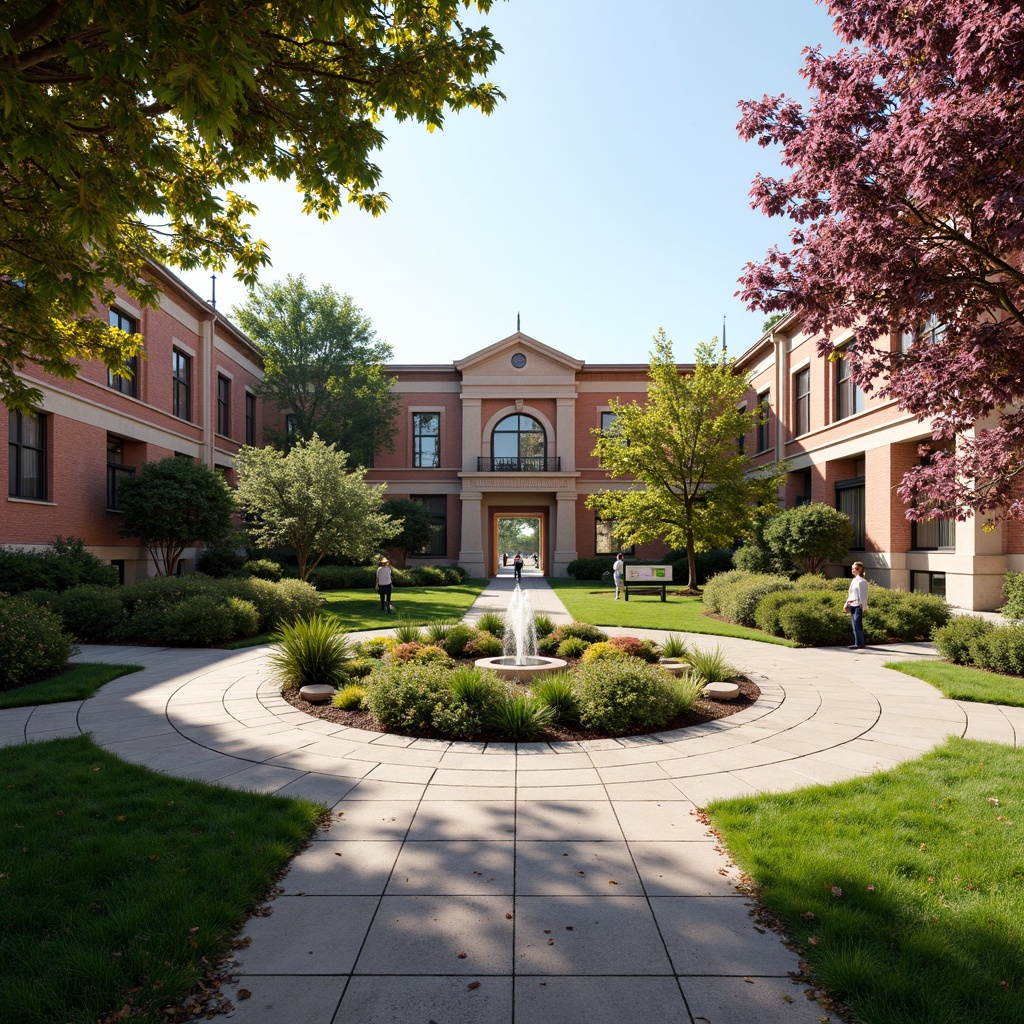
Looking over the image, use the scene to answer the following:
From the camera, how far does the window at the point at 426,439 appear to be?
38.8 metres

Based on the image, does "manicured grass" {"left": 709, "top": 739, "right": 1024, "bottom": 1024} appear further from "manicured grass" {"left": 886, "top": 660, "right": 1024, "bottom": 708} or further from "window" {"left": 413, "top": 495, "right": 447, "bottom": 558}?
"window" {"left": 413, "top": 495, "right": 447, "bottom": 558}

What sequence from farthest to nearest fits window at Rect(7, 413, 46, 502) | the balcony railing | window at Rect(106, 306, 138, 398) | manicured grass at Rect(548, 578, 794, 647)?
the balcony railing < window at Rect(106, 306, 138, 398) < window at Rect(7, 413, 46, 502) < manicured grass at Rect(548, 578, 794, 647)

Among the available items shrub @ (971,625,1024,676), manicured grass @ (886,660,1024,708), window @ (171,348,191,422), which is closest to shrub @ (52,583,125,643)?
manicured grass @ (886,660,1024,708)

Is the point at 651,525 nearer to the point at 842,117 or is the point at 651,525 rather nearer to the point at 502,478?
the point at 502,478

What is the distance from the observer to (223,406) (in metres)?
31.2

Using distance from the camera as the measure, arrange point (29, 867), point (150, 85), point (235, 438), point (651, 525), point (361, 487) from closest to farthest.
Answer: point (29, 867) → point (150, 85) → point (361, 487) → point (651, 525) → point (235, 438)

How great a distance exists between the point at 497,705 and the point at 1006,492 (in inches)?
240

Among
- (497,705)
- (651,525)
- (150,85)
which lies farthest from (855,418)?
(150,85)

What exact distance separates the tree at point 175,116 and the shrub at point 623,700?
5420mm

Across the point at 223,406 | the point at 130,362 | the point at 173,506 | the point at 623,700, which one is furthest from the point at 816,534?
the point at 223,406

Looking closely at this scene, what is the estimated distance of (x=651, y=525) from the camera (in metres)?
26.0

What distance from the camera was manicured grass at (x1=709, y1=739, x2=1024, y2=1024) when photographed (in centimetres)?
277

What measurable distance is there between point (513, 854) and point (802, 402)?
2799 cm

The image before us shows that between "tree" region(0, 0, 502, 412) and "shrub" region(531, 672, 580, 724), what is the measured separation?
5313mm
